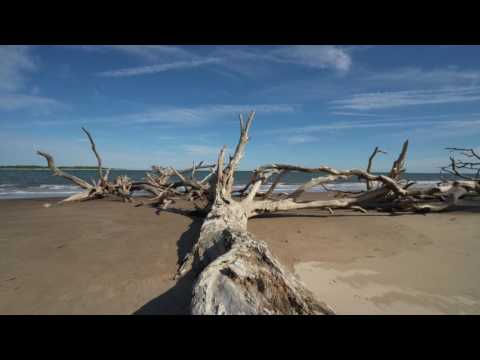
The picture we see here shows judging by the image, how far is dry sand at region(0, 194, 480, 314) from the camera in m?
1.97

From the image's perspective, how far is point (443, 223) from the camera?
4.67 meters

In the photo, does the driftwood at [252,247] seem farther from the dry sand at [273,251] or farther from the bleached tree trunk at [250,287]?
the dry sand at [273,251]

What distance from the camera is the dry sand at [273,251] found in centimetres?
197

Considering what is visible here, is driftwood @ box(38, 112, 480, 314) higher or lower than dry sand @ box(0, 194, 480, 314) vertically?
higher

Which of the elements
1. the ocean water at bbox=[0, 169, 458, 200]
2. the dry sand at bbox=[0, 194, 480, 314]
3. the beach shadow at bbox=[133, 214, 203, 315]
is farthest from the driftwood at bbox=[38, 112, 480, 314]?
the ocean water at bbox=[0, 169, 458, 200]

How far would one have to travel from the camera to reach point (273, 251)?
10.5 feet

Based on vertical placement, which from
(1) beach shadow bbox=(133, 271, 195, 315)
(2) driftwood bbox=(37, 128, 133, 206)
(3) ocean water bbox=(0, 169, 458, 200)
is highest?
(2) driftwood bbox=(37, 128, 133, 206)

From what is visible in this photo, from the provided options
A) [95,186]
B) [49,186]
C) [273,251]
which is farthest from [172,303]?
[49,186]

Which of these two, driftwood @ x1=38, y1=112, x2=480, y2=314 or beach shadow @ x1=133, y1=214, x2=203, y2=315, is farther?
beach shadow @ x1=133, y1=214, x2=203, y2=315

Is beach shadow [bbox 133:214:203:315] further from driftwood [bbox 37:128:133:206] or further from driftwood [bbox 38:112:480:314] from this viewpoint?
driftwood [bbox 37:128:133:206]

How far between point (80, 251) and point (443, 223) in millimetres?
6208

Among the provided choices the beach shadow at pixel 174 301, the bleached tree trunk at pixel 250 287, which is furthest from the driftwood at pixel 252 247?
the beach shadow at pixel 174 301
